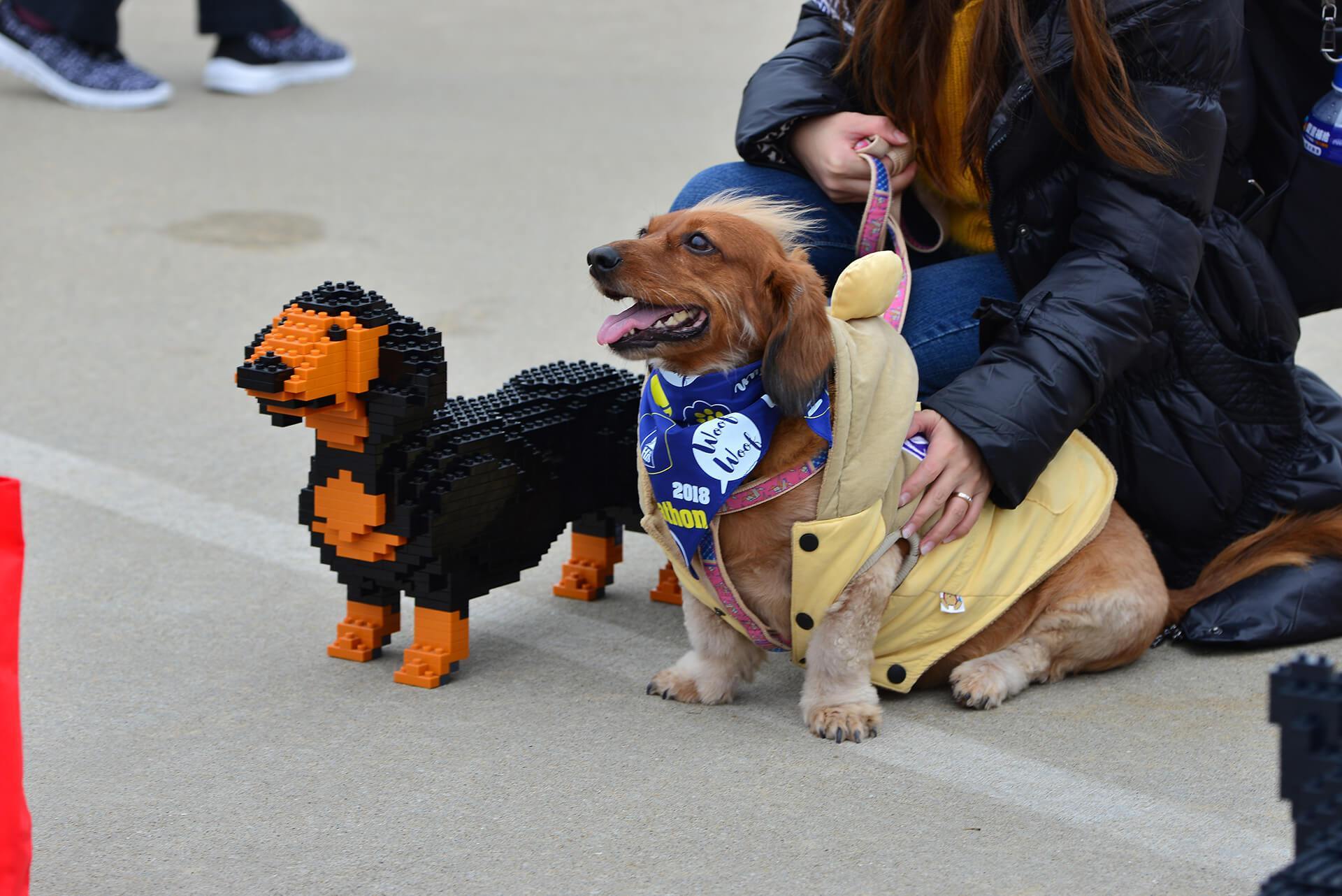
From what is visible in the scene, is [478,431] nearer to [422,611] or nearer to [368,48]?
[422,611]

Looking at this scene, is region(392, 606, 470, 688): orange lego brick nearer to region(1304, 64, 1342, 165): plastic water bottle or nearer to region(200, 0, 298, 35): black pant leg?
region(1304, 64, 1342, 165): plastic water bottle

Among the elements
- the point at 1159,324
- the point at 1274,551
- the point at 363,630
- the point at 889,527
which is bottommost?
the point at 363,630

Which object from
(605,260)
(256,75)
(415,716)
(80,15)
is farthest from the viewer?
(256,75)

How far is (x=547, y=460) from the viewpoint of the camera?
305cm

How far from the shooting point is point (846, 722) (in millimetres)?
2740

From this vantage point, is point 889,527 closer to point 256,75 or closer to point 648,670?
point 648,670

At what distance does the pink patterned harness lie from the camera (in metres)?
2.65

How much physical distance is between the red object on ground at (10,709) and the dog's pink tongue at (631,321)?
0.99m

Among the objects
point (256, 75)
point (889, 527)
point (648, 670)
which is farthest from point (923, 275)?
point (256, 75)

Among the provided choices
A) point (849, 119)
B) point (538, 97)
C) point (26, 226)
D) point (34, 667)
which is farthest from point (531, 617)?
point (538, 97)

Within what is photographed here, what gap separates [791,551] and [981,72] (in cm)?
106

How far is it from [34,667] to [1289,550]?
97.8 inches

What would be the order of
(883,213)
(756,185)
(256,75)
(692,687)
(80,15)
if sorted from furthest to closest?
(256,75), (80,15), (756,185), (883,213), (692,687)

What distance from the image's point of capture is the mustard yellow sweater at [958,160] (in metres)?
3.18
